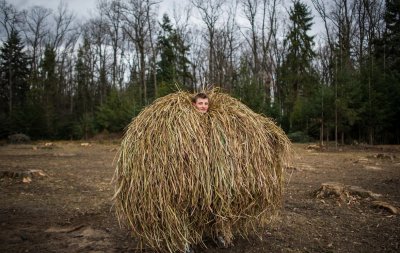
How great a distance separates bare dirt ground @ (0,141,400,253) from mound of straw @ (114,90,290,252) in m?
0.74

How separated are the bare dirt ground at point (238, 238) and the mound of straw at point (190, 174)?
744mm

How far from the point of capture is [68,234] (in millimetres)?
5793

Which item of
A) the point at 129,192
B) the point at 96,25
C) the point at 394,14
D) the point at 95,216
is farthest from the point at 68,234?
the point at 96,25

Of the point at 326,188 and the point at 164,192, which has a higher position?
the point at 164,192

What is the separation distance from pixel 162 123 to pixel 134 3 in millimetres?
30686

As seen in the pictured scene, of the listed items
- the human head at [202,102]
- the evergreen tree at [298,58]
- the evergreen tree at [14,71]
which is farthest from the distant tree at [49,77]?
the human head at [202,102]

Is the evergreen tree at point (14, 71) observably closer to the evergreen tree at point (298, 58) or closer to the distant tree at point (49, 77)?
the distant tree at point (49, 77)

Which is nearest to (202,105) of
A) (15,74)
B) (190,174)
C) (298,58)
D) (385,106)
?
(190,174)

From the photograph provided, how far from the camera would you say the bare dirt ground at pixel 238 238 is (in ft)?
17.2

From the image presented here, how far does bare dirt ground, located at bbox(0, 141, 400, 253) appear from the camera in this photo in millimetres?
5230

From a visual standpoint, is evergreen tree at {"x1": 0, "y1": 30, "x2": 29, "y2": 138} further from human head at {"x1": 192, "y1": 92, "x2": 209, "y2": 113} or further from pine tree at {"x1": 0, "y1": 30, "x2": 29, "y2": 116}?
human head at {"x1": 192, "y1": 92, "x2": 209, "y2": 113}

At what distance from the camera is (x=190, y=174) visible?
13.8 ft

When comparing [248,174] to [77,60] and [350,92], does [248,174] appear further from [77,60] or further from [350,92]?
[77,60]

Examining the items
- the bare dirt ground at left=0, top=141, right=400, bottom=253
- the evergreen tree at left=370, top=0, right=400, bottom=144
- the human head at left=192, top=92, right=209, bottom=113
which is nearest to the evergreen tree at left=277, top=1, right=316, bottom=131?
the evergreen tree at left=370, top=0, right=400, bottom=144
